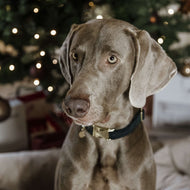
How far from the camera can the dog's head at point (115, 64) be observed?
1.09 m

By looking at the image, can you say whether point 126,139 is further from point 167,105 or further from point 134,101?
point 167,105

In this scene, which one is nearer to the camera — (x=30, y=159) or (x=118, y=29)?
(x=118, y=29)

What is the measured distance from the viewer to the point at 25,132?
2643mm

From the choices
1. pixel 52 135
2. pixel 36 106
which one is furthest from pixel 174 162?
pixel 36 106

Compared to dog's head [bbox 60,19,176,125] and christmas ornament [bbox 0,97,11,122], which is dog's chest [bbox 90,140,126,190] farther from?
christmas ornament [bbox 0,97,11,122]

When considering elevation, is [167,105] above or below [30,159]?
below

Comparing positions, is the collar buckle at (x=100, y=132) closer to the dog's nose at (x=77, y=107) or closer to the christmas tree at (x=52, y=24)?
the dog's nose at (x=77, y=107)

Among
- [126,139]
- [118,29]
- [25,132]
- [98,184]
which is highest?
[118,29]

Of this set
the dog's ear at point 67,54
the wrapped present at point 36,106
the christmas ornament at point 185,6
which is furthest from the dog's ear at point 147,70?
the wrapped present at point 36,106

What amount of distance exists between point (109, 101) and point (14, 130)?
1606 millimetres

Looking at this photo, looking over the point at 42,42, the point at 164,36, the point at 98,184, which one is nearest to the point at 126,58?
the point at 98,184

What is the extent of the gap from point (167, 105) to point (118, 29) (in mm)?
1911

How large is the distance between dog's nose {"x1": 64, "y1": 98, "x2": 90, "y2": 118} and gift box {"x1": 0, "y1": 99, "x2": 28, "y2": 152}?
1580 millimetres

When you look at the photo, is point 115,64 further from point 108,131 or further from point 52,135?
point 52,135
